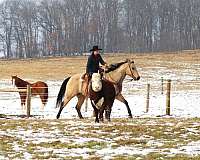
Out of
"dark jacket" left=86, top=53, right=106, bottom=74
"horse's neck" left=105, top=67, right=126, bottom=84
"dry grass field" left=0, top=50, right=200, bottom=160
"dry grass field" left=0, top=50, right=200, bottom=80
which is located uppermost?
"dark jacket" left=86, top=53, right=106, bottom=74

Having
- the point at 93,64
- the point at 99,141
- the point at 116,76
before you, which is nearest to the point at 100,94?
the point at 93,64

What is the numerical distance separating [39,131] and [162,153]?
350 cm

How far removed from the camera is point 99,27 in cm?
9644

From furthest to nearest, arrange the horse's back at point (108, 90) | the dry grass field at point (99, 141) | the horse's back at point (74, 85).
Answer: the horse's back at point (74, 85) → the horse's back at point (108, 90) → the dry grass field at point (99, 141)

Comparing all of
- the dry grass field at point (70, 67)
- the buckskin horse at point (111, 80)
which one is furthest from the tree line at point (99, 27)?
the buckskin horse at point (111, 80)

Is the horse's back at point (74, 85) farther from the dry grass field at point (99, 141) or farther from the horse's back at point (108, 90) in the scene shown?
the dry grass field at point (99, 141)

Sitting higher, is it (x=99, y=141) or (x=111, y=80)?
(x=111, y=80)

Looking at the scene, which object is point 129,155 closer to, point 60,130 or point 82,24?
point 60,130

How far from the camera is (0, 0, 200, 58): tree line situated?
93.9m

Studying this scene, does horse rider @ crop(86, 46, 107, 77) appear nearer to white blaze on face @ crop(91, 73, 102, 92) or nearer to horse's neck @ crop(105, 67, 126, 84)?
white blaze on face @ crop(91, 73, 102, 92)

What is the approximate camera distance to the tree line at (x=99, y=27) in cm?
9388

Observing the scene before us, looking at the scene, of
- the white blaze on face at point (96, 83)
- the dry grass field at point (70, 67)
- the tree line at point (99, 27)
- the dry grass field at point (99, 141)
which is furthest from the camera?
the tree line at point (99, 27)

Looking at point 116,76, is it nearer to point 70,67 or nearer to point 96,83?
point 96,83

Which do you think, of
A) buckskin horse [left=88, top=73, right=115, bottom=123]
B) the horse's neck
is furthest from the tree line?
buckskin horse [left=88, top=73, right=115, bottom=123]
